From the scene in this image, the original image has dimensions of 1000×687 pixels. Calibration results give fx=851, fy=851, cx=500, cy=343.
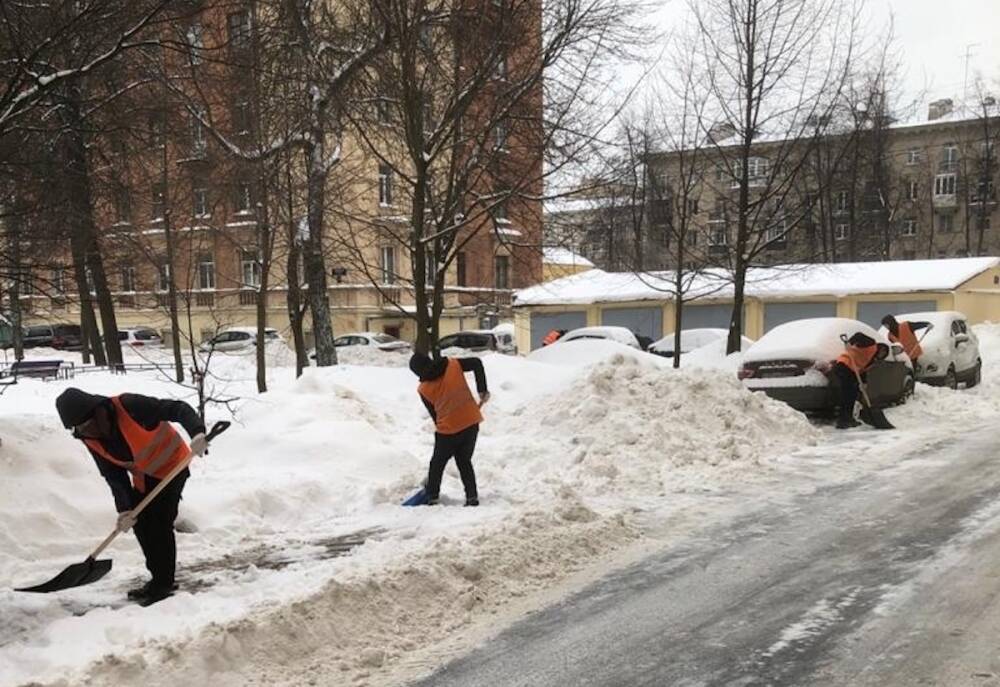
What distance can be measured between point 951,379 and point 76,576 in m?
15.7

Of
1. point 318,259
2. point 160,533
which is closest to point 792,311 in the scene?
point 318,259

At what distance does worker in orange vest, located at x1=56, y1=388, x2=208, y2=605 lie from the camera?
16.3 ft

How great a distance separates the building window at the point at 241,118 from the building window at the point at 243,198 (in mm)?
931

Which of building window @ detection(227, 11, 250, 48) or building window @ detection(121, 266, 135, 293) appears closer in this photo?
building window @ detection(227, 11, 250, 48)

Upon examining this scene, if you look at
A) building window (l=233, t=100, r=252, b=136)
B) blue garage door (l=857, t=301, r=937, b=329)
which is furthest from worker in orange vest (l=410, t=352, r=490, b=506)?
blue garage door (l=857, t=301, r=937, b=329)

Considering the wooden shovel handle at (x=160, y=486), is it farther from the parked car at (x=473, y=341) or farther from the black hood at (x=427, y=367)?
the parked car at (x=473, y=341)

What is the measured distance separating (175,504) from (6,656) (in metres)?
1.31

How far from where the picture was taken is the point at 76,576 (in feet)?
16.6

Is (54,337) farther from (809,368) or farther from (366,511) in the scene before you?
(366,511)

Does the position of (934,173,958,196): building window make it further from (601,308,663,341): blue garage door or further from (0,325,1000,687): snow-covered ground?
(0,325,1000,687): snow-covered ground

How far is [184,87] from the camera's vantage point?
43.2 feet

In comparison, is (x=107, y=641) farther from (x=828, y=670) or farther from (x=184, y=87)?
(x=184, y=87)

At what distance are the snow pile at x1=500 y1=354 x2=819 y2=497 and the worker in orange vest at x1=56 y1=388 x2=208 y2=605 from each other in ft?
12.2

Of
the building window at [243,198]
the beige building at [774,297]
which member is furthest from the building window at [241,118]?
the beige building at [774,297]
